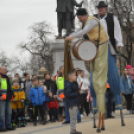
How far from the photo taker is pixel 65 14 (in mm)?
11664

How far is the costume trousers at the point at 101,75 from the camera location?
16.1 feet

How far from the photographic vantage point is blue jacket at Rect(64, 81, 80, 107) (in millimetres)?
5184

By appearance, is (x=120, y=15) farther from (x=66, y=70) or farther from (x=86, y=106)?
(x=66, y=70)

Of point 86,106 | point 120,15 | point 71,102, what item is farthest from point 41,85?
point 120,15

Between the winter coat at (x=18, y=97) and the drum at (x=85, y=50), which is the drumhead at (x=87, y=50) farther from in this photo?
the winter coat at (x=18, y=97)

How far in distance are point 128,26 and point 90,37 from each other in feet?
79.6

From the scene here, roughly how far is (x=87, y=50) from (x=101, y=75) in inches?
21.4

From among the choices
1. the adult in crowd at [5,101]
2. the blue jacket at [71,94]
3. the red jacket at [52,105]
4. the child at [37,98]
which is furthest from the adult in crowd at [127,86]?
the blue jacket at [71,94]

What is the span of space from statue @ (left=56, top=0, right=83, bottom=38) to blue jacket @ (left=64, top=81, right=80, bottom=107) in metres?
6.37

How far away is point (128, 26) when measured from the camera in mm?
28156

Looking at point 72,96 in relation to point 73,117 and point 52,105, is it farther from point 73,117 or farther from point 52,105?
point 52,105

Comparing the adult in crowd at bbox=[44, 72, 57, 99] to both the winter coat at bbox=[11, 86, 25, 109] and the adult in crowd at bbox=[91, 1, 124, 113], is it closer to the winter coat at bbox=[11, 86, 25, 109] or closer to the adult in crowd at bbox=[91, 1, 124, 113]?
the winter coat at bbox=[11, 86, 25, 109]

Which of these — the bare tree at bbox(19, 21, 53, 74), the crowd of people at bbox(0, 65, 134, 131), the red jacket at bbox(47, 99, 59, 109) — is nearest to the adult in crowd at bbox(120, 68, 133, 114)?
the crowd of people at bbox(0, 65, 134, 131)

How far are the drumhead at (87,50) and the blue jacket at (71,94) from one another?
0.72 meters
